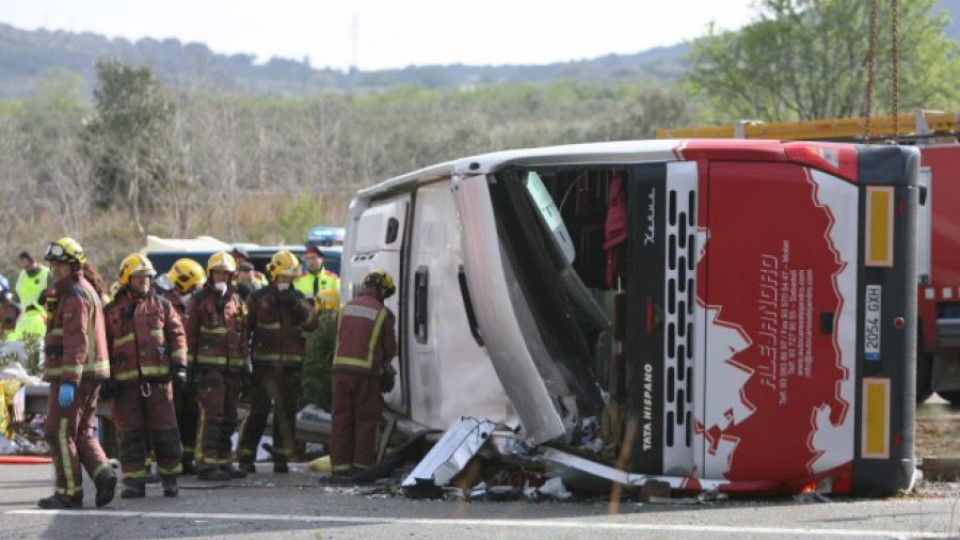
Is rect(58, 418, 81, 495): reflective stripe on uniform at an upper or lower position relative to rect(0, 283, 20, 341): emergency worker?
lower

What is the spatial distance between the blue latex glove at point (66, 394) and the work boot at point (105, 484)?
50 cm

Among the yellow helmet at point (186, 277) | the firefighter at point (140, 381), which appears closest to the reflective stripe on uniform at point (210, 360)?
the yellow helmet at point (186, 277)

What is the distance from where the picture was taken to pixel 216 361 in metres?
12.3

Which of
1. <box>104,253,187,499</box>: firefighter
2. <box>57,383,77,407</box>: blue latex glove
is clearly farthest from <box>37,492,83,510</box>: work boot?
<box>104,253,187,499</box>: firefighter

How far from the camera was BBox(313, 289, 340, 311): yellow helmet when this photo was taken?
14.0m

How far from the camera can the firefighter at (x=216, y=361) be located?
1228 centimetres

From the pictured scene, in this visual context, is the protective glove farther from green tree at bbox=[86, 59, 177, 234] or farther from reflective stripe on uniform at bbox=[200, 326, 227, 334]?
green tree at bbox=[86, 59, 177, 234]

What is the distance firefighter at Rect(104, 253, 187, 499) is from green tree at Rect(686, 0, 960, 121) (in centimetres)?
2665

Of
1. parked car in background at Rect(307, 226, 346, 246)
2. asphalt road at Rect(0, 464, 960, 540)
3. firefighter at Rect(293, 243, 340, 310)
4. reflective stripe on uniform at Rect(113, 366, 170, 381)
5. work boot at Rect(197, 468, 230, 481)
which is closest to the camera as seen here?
asphalt road at Rect(0, 464, 960, 540)

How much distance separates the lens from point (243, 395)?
1281cm

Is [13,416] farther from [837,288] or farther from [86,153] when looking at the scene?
[86,153]

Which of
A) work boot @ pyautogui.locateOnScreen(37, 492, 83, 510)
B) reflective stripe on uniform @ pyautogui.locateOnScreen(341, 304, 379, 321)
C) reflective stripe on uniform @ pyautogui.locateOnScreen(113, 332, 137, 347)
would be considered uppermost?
reflective stripe on uniform @ pyautogui.locateOnScreen(341, 304, 379, 321)

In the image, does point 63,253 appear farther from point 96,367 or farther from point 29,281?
point 29,281

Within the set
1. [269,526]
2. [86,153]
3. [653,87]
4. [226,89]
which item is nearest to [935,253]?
[269,526]
